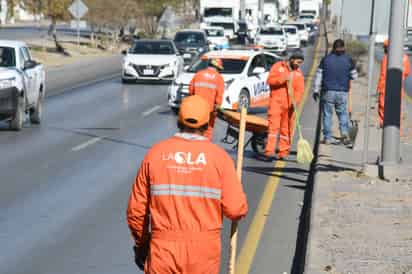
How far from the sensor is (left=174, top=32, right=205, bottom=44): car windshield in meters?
48.6

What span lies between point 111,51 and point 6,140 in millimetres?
45790

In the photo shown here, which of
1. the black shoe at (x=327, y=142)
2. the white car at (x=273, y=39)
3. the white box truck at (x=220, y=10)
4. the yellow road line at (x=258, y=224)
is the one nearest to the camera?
the yellow road line at (x=258, y=224)

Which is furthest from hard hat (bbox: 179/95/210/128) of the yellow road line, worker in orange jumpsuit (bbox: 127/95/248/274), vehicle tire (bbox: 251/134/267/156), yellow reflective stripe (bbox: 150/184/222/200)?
vehicle tire (bbox: 251/134/267/156)

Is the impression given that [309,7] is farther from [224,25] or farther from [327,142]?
[327,142]

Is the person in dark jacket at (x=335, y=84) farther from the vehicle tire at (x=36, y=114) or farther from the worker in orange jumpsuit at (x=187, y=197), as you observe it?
the worker in orange jumpsuit at (x=187, y=197)

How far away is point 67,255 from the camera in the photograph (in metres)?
9.92

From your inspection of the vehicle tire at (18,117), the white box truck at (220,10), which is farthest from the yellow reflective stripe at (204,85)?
the white box truck at (220,10)

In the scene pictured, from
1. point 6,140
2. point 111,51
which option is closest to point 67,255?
point 6,140

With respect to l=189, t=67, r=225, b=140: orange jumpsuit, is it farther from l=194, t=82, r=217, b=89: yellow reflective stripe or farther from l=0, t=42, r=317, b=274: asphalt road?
l=0, t=42, r=317, b=274: asphalt road

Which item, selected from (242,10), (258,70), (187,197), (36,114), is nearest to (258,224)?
(187,197)

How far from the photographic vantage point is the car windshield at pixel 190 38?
48594 millimetres

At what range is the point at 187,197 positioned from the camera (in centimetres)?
577

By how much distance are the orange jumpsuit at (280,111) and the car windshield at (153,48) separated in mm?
20199

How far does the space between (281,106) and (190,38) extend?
1283 inches
